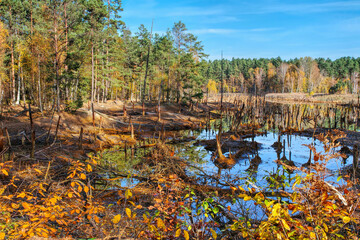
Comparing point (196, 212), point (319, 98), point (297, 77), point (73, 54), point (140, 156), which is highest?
point (297, 77)

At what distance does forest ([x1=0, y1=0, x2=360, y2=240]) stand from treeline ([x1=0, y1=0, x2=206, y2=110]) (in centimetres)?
24

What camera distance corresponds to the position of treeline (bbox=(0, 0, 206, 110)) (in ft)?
75.5

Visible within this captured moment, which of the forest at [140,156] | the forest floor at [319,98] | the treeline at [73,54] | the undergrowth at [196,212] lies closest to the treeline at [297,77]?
the forest floor at [319,98]

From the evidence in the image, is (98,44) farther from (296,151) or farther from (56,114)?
(296,151)

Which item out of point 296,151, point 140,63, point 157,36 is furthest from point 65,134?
point 157,36

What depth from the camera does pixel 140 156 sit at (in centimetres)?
1405

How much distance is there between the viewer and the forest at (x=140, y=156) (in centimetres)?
320

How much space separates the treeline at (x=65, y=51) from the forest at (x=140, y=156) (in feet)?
0.77

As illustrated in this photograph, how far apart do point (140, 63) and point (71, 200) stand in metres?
45.6

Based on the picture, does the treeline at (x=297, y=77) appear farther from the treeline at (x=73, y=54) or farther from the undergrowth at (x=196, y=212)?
the undergrowth at (x=196, y=212)

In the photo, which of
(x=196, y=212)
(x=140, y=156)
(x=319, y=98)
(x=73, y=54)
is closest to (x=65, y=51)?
(x=73, y=54)

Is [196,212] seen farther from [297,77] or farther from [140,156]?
[297,77]

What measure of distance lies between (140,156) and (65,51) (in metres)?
19.2

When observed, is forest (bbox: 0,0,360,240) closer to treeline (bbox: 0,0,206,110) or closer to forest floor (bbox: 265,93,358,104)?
treeline (bbox: 0,0,206,110)
